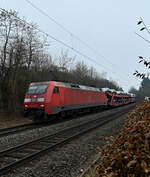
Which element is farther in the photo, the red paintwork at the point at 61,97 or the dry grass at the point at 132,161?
the red paintwork at the point at 61,97

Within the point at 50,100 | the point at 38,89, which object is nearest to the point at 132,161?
the point at 50,100

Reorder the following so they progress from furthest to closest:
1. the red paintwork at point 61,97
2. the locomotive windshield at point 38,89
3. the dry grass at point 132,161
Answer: the locomotive windshield at point 38,89
the red paintwork at point 61,97
the dry grass at point 132,161

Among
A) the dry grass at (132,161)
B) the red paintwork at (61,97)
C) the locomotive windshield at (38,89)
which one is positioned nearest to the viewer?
the dry grass at (132,161)

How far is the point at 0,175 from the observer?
18.2ft

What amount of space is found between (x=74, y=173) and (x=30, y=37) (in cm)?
1999

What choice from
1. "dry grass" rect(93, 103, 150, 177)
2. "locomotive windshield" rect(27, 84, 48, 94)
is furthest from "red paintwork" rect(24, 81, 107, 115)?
"dry grass" rect(93, 103, 150, 177)

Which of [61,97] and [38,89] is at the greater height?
[38,89]

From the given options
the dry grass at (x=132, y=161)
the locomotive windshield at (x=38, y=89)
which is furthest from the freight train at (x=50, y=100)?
the dry grass at (x=132, y=161)

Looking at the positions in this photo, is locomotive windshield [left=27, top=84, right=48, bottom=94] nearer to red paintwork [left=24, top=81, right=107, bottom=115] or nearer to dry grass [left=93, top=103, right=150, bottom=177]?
red paintwork [left=24, top=81, right=107, bottom=115]

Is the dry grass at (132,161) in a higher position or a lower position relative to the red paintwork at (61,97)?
lower

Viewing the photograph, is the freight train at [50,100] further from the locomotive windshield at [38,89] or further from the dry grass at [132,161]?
the dry grass at [132,161]

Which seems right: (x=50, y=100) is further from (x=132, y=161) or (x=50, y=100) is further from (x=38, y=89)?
(x=132, y=161)

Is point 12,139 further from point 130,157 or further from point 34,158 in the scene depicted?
point 130,157

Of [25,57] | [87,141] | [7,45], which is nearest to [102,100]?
[25,57]
